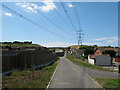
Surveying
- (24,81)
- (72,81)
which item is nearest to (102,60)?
(72,81)

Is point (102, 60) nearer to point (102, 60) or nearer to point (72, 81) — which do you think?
point (102, 60)

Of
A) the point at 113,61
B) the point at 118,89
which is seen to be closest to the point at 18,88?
the point at 118,89

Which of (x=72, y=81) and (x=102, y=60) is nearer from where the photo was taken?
(x=72, y=81)

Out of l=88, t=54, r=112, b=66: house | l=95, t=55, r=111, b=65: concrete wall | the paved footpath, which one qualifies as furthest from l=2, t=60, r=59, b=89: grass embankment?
l=95, t=55, r=111, b=65: concrete wall

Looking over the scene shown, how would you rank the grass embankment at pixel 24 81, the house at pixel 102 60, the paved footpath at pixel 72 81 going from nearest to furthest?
the grass embankment at pixel 24 81
the paved footpath at pixel 72 81
the house at pixel 102 60

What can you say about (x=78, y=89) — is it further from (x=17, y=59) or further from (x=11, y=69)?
(x=17, y=59)

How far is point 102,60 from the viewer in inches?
2183

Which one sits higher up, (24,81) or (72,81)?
(24,81)

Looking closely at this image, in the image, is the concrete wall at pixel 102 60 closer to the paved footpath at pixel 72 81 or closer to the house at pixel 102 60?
the house at pixel 102 60

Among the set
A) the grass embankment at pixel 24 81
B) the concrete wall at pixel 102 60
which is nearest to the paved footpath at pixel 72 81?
the grass embankment at pixel 24 81

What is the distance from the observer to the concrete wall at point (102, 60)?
2157 inches

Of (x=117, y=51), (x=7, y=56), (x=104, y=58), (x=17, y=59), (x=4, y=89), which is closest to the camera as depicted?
(x=4, y=89)

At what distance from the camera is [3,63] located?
13992 mm

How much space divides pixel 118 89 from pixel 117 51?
6690cm
